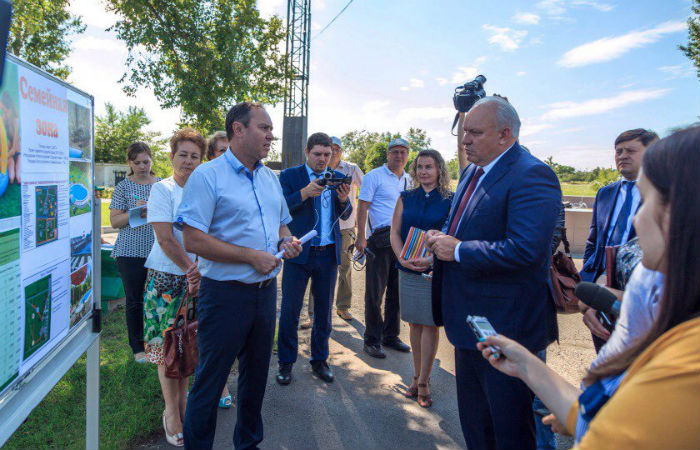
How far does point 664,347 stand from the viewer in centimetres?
90

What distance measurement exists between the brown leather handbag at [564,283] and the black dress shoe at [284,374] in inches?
95.6

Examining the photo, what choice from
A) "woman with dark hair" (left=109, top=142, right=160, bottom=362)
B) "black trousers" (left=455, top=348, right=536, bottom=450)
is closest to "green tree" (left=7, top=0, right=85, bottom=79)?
"woman with dark hair" (left=109, top=142, right=160, bottom=362)

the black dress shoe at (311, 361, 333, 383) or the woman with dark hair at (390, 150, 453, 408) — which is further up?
the woman with dark hair at (390, 150, 453, 408)

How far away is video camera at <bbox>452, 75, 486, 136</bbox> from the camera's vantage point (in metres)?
3.13

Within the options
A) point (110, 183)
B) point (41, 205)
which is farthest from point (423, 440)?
point (110, 183)

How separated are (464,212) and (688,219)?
136 centimetres

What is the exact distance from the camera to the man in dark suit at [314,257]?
12.6 ft

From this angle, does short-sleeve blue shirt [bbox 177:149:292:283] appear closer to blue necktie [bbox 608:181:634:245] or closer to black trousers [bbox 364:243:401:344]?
black trousers [bbox 364:243:401:344]

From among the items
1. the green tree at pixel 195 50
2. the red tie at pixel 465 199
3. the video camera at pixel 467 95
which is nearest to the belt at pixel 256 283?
the red tie at pixel 465 199

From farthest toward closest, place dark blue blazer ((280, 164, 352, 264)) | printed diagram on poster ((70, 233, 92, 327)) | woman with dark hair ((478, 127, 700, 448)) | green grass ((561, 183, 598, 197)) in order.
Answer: green grass ((561, 183, 598, 197)) → dark blue blazer ((280, 164, 352, 264)) → printed diagram on poster ((70, 233, 92, 327)) → woman with dark hair ((478, 127, 700, 448))

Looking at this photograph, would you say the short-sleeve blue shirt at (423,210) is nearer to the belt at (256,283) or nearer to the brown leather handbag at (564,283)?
the brown leather handbag at (564,283)

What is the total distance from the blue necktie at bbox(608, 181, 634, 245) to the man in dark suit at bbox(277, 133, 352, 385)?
216 centimetres

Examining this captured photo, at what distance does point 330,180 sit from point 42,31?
14783mm

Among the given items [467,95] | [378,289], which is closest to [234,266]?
[467,95]
